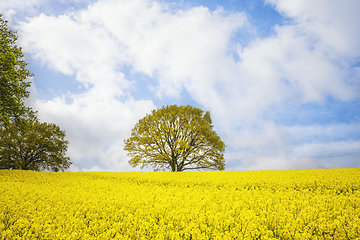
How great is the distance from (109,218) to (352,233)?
254 inches

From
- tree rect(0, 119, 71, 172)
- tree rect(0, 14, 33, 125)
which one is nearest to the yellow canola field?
tree rect(0, 14, 33, 125)

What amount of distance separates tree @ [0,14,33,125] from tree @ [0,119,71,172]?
557 inches

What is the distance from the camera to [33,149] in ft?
103

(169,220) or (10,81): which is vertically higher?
(10,81)

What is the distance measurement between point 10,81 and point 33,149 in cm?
1770

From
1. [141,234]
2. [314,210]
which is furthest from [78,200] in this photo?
[314,210]

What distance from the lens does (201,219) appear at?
558 centimetres

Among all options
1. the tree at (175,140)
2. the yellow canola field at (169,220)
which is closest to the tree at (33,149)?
the tree at (175,140)

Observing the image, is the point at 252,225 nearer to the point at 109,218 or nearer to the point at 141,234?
the point at 141,234

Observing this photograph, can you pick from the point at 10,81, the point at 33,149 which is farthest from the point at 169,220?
the point at 33,149

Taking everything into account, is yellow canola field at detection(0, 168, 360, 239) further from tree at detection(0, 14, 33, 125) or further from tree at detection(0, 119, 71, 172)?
tree at detection(0, 119, 71, 172)

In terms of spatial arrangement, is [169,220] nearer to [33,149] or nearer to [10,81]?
[10,81]

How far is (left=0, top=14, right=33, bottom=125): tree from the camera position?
16.7 metres

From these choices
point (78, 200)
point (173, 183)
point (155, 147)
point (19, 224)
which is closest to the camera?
point (19, 224)
